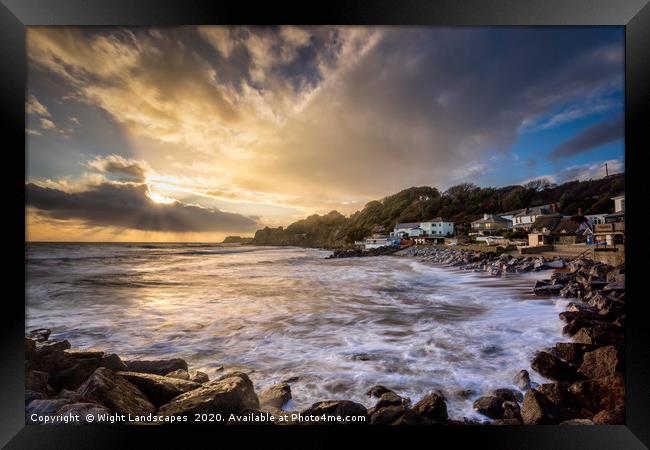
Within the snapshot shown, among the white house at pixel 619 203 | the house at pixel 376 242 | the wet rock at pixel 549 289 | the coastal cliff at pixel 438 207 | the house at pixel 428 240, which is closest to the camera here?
the white house at pixel 619 203

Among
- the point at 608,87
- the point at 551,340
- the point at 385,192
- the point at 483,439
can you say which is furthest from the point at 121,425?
the point at 608,87

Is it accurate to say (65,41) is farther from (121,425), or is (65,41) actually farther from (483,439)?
(483,439)

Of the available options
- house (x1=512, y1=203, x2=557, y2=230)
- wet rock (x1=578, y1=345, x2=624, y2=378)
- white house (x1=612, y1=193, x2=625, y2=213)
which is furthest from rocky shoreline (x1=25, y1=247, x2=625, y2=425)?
house (x1=512, y1=203, x2=557, y2=230)

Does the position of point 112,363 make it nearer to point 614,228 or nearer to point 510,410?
point 510,410

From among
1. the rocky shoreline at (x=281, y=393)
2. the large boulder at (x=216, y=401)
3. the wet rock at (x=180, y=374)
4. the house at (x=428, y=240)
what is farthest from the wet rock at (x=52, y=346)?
the house at (x=428, y=240)

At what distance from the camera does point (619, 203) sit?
2.00 meters

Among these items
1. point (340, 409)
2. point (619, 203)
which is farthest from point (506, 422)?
point (619, 203)

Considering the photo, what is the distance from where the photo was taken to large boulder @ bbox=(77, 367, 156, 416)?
6.04ft

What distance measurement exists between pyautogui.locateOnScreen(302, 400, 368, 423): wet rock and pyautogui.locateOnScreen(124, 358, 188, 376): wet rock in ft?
3.96

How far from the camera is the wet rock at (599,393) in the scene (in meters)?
1.84

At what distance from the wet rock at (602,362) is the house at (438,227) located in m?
1.52

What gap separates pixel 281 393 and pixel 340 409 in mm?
474

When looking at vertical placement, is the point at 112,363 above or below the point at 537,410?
above

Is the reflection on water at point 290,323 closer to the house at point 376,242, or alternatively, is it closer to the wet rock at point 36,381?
the wet rock at point 36,381
